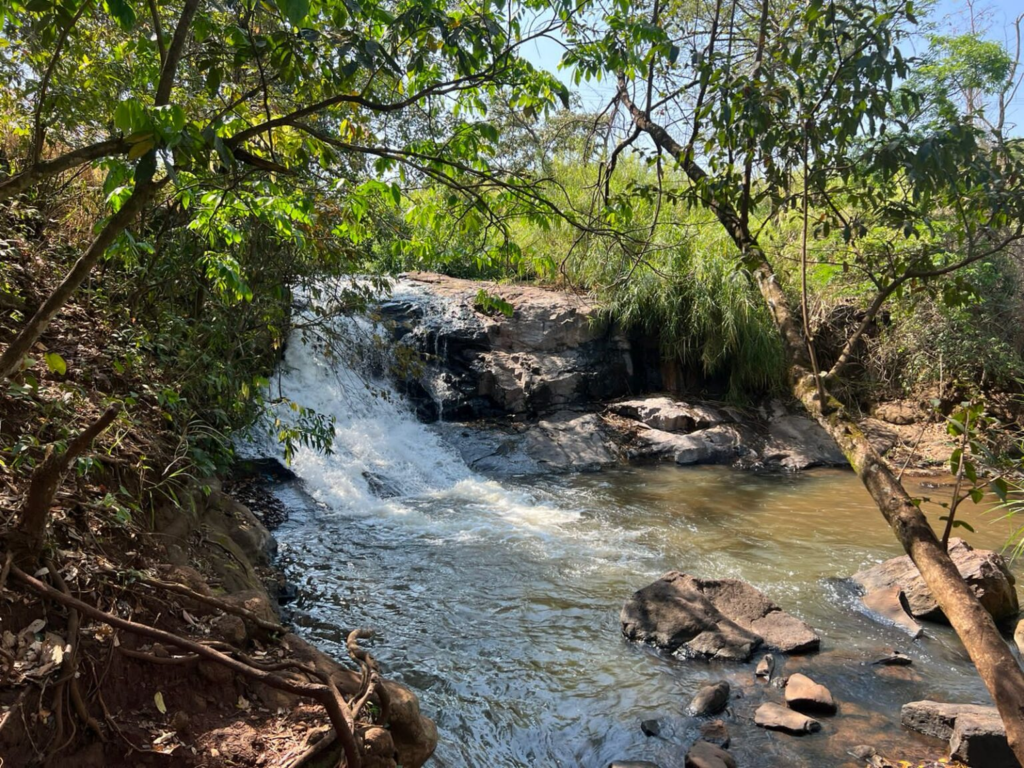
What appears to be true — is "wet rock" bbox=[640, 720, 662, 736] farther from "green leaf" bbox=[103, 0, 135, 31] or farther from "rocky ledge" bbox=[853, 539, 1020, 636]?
"green leaf" bbox=[103, 0, 135, 31]

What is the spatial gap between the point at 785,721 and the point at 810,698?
27 cm

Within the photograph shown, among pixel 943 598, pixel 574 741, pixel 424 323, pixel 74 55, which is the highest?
pixel 74 55

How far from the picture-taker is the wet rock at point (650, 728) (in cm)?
359

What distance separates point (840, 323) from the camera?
10.8 meters

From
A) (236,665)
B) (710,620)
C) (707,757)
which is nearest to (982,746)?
→ (707,757)

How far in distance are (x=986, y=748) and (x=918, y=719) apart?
39 cm

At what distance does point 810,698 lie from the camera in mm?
3773

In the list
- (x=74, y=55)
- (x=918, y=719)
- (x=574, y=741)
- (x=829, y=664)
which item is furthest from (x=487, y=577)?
(x=74, y=55)

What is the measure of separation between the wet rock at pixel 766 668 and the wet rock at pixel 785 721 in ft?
1.30

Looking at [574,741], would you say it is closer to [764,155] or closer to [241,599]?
[241,599]

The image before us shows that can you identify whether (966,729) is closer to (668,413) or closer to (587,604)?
(587,604)

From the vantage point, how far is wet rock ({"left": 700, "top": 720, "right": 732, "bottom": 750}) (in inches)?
138

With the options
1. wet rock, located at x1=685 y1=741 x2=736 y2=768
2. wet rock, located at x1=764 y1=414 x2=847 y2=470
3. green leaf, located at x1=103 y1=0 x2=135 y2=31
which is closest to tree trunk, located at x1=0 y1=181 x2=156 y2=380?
green leaf, located at x1=103 y1=0 x2=135 y2=31

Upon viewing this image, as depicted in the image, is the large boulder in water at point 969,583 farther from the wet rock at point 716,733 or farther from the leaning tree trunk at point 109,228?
the leaning tree trunk at point 109,228
